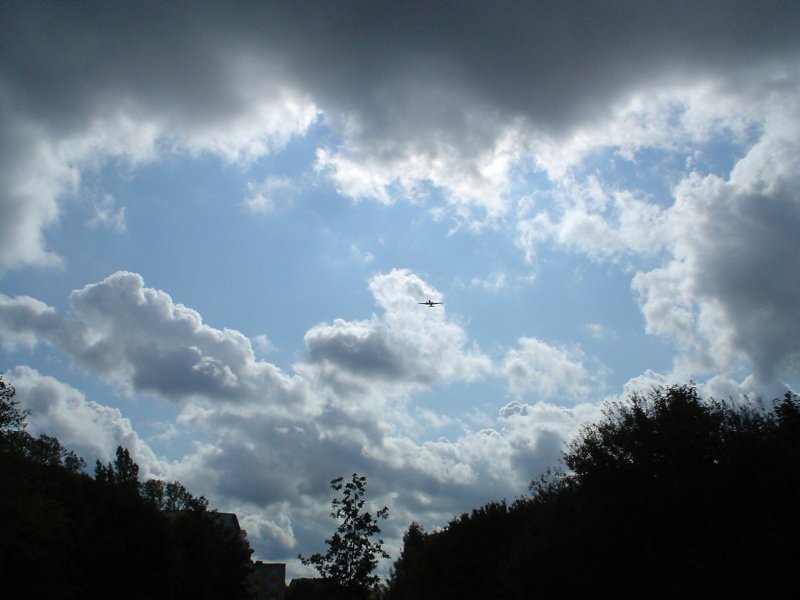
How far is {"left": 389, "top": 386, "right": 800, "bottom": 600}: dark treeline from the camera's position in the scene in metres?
25.6

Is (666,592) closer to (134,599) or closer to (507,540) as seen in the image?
(507,540)

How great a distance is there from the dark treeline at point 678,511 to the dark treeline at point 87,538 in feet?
81.2

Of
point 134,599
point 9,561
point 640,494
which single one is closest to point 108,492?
point 134,599

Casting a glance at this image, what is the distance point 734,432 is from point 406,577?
165ft

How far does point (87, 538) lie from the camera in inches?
1697

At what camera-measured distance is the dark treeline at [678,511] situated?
25641mm

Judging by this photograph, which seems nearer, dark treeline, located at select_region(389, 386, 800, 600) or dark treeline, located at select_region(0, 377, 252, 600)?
dark treeline, located at select_region(389, 386, 800, 600)

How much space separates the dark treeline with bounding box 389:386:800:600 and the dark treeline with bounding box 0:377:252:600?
24.7 m

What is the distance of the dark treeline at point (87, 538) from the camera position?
102ft

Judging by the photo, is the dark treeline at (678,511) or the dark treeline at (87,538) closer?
the dark treeline at (678,511)

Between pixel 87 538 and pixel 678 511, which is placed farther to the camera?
pixel 87 538

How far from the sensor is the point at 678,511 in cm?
2791

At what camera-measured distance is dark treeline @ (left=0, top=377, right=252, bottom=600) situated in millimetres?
31047

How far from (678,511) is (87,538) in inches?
1397
